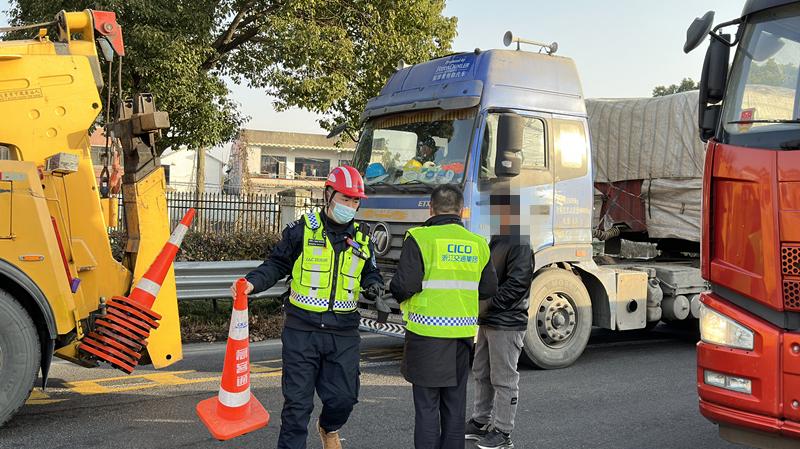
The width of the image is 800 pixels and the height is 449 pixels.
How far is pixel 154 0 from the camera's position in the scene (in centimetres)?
1371

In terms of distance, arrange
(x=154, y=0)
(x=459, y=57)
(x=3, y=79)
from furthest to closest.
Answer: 1. (x=154, y=0)
2. (x=459, y=57)
3. (x=3, y=79)

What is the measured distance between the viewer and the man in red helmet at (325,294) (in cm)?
438

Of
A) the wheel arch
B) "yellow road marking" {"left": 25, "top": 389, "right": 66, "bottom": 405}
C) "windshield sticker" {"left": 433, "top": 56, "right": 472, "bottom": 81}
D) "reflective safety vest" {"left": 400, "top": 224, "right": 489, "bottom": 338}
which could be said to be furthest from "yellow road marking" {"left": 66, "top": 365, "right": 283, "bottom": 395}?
"windshield sticker" {"left": 433, "top": 56, "right": 472, "bottom": 81}

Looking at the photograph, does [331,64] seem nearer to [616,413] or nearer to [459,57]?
[459,57]

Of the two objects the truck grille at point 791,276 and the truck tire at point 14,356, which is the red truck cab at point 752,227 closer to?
the truck grille at point 791,276

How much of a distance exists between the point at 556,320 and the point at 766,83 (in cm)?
402

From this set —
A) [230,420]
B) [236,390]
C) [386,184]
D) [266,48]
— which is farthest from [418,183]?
[266,48]

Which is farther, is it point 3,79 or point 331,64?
point 331,64

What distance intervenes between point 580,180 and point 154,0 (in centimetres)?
932

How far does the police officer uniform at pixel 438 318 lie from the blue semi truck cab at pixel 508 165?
2.54 meters

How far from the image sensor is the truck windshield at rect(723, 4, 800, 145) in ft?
13.6

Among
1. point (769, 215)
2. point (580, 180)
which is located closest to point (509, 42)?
point (580, 180)

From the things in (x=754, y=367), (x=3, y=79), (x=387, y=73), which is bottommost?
(x=754, y=367)

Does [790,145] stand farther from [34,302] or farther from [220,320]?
[220,320]
